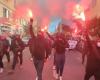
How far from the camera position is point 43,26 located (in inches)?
505

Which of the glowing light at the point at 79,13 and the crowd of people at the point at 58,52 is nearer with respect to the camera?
the crowd of people at the point at 58,52

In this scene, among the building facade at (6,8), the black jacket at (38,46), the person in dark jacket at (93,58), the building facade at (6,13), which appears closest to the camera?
the person in dark jacket at (93,58)

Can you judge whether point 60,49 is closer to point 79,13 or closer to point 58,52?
point 58,52

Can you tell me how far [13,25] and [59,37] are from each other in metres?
26.3

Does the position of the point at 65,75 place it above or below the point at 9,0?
below

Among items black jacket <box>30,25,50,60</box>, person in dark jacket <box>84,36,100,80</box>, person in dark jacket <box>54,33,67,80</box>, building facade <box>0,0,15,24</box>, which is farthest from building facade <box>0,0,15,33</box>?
person in dark jacket <box>84,36,100,80</box>

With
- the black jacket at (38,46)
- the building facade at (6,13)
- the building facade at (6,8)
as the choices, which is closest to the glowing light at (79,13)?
the black jacket at (38,46)

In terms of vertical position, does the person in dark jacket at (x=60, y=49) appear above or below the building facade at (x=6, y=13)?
below

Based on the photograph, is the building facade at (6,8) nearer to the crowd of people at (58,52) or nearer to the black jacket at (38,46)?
the crowd of people at (58,52)

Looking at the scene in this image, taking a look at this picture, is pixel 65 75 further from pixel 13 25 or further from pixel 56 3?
pixel 13 25

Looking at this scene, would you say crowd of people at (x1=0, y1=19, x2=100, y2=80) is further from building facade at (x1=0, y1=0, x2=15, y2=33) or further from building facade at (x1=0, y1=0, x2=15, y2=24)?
building facade at (x1=0, y1=0, x2=15, y2=24)

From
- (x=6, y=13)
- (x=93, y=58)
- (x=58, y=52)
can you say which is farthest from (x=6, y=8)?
(x=93, y=58)

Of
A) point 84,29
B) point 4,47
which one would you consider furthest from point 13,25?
point 84,29

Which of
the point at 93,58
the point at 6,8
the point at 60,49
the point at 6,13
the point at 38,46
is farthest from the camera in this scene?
the point at 6,8
